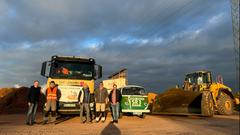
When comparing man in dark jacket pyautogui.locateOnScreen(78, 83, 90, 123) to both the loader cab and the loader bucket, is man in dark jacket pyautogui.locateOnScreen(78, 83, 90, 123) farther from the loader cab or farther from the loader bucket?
the loader cab

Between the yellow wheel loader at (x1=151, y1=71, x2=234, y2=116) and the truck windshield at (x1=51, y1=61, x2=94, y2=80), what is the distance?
6879 millimetres

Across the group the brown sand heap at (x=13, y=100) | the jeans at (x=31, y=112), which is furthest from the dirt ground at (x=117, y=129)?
the brown sand heap at (x=13, y=100)

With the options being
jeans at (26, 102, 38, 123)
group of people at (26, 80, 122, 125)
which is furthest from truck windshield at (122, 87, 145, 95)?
jeans at (26, 102, 38, 123)

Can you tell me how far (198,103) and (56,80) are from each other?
9.26 metres

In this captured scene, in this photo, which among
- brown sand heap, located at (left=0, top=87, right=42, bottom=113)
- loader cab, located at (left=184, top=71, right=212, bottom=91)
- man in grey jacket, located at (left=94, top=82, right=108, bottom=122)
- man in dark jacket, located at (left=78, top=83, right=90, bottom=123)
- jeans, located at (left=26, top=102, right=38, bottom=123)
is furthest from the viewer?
brown sand heap, located at (left=0, top=87, right=42, bottom=113)

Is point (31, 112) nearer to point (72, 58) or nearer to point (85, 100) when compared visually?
point (85, 100)

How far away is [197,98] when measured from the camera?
1881 cm

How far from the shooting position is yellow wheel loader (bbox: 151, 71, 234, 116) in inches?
730

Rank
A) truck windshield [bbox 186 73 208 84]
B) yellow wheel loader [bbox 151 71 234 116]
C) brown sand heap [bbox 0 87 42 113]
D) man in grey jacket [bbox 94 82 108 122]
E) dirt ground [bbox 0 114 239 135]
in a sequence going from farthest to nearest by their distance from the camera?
brown sand heap [bbox 0 87 42 113], truck windshield [bbox 186 73 208 84], yellow wheel loader [bbox 151 71 234 116], man in grey jacket [bbox 94 82 108 122], dirt ground [bbox 0 114 239 135]

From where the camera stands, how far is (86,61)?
15773mm

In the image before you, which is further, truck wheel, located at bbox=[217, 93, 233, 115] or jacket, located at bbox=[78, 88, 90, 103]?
truck wheel, located at bbox=[217, 93, 233, 115]

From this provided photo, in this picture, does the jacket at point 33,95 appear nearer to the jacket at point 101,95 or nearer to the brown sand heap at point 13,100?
the jacket at point 101,95

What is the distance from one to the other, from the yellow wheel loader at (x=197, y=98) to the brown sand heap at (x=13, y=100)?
1148 centimetres

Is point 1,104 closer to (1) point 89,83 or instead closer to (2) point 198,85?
(1) point 89,83
